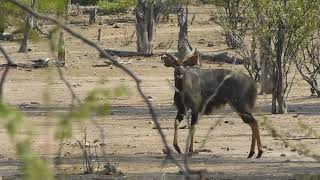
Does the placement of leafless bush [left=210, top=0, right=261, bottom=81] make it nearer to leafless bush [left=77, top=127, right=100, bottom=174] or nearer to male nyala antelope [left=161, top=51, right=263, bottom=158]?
male nyala antelope [left=161, top=51, right=263, bottom=158]

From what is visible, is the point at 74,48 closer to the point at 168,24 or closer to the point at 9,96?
the point at 168,24

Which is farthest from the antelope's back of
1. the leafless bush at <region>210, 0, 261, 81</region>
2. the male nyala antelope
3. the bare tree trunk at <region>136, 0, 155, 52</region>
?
the bare tree trunk at <region>136, 0, 155, 52</region>

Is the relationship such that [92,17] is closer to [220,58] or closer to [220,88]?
[220,58]

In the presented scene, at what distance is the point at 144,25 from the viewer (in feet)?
110

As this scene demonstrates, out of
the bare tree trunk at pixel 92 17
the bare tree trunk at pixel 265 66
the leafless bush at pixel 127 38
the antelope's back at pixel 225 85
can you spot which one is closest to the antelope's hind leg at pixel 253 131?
the antelope's back at pixel 225 85

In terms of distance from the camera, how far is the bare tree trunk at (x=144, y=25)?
32688 mm

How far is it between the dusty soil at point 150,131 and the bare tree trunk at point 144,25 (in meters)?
1.69

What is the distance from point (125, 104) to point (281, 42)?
3956mm

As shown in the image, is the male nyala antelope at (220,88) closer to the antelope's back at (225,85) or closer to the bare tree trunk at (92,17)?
the antelope's back at (225,85)

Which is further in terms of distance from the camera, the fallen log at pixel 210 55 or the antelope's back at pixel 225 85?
the fallen log at pixel 210 55

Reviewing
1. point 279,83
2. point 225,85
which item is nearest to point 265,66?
point 279,83

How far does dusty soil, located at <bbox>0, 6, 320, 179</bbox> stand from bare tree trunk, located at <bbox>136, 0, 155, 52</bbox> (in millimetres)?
1687

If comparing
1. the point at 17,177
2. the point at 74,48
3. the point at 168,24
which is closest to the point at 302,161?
the point at 17,177

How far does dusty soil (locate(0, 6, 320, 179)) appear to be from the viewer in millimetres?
→ 11406
